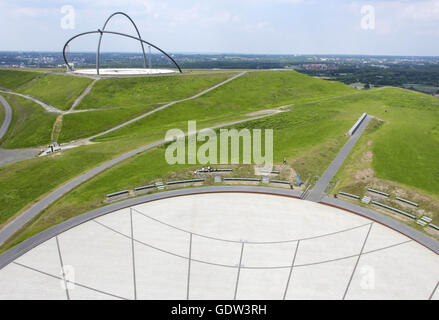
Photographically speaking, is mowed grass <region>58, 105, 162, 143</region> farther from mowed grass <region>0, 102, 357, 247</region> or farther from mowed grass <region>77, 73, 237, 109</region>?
mowed grass <region>0, 102, 357, 247</region>

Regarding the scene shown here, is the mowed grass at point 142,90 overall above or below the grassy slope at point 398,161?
above

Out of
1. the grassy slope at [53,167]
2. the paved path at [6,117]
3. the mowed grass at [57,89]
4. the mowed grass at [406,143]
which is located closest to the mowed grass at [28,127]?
the paved path at [6,117]

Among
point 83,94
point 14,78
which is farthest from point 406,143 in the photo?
point 14,78

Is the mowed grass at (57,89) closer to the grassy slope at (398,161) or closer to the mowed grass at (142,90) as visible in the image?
the mowed grass at (142,90)

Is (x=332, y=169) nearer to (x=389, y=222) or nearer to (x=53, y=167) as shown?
(x=389, y=222)

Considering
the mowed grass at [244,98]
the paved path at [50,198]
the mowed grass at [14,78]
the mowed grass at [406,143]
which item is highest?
the mowed grass at [14,78]

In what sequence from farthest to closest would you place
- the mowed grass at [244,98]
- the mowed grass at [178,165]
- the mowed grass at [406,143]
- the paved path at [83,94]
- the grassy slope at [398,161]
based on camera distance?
the paved path at [83,94], the mowed grass at [244,98], the mowed grass at [406,143], the grassy slope at [398,161], the mowed grass at [178,165]

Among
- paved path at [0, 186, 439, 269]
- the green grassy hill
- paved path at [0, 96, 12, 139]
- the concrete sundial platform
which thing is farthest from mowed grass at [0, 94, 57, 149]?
the concrete sundial platform
